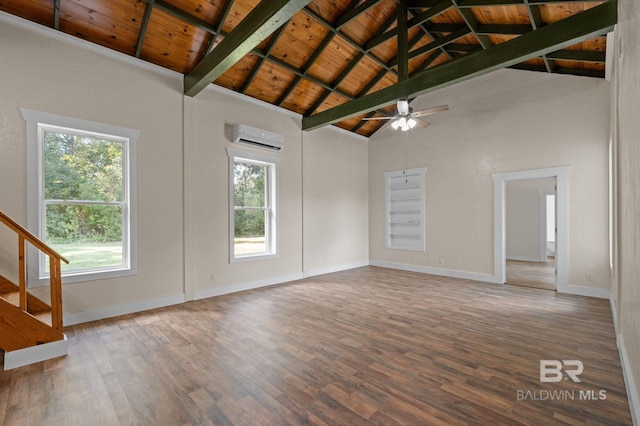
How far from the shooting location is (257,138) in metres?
5.23

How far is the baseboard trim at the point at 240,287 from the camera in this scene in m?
4.74

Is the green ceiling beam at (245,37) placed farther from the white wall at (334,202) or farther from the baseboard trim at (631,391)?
the baseboard trim at (631,391)

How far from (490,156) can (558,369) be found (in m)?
4.37

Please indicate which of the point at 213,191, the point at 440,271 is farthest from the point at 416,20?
the point at 440,271

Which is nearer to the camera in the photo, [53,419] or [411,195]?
[53,419]

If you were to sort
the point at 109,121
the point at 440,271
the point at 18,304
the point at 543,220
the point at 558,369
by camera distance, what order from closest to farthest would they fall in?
the point at 558,369 → the point at 18,304 → the point at 109,121 → the point at 440,271 → the point at 543,220

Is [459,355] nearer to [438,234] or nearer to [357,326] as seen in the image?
[357,326]

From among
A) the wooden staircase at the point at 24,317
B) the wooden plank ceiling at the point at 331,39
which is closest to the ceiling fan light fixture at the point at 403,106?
the wooden plank ceiling at the point at 331,39

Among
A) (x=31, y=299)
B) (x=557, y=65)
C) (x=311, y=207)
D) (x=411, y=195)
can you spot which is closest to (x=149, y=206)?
(x=31, y=299)

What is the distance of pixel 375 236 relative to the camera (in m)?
7.79

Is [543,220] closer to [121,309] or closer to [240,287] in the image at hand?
[240,287]

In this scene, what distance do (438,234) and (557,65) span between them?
364cm

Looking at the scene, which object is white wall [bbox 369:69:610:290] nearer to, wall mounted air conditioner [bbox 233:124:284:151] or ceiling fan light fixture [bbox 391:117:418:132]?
ceiling fan light fixture [bbox 391:117:418:132]

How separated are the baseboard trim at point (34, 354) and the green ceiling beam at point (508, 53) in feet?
16.4
